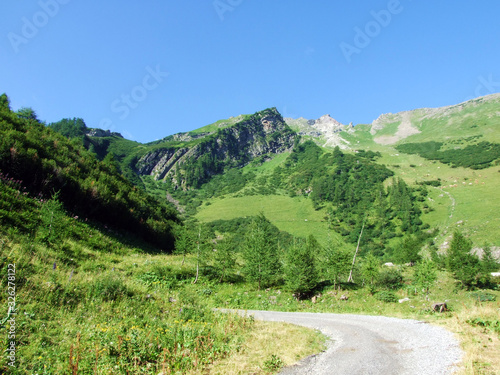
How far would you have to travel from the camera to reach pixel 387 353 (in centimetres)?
767

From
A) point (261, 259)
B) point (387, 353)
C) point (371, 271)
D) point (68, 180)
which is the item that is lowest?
point (371, 271)

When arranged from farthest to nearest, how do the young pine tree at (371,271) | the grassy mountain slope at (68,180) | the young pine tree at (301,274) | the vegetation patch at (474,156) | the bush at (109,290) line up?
the vegetation patch at (474,156) < the young pine tree at (371,271) < the young pine tree at (301,274) < the grassy mountain slope at (68,180) < the bush at (109,290)

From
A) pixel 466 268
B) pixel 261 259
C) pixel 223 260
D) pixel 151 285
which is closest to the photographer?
pixel 151 285

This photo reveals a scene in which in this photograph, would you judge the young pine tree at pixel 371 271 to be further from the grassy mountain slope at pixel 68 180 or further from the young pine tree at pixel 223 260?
the grassy mountain slope at pixel 68 180

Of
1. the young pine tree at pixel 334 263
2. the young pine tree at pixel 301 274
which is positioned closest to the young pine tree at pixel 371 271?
the young pine tree at pixel 334 263

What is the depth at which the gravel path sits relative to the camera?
6.39 meters

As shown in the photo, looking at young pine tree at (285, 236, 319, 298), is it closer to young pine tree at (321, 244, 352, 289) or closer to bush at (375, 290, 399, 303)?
young pine tree at (321, 244, 352, 289)

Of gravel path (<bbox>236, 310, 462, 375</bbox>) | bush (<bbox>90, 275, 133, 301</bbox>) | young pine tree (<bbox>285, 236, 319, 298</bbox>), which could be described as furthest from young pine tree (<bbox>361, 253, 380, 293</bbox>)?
bush (<bbox>90, 275, 133, 301</bbox>)

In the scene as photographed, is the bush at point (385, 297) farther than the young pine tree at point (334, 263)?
No

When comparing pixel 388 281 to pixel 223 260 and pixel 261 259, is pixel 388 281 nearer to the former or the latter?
pixel 261 259

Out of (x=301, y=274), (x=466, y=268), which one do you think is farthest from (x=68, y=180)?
(x=466, y=268)

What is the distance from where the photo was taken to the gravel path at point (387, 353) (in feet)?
21.0

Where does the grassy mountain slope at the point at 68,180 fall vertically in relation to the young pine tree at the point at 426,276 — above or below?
above

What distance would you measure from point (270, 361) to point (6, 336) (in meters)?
6.30
